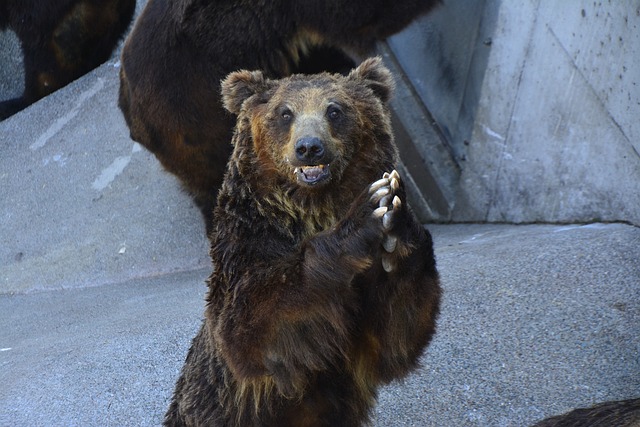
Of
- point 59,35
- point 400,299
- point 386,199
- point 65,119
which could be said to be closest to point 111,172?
point 65,119

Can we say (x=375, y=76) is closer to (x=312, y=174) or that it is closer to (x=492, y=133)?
(x=312, y=174)

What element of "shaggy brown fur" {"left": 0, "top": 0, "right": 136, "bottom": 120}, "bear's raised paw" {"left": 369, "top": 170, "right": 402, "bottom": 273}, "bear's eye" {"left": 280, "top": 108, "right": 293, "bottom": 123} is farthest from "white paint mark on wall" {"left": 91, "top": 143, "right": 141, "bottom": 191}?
"bear's raised paw" {"left": 369, "top": 170, "right": 402, "bottom": 273}

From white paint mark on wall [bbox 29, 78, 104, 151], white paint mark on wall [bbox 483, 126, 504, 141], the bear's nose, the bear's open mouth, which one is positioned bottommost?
white paint mark on wall [bbox 29, 78, 104, 151]

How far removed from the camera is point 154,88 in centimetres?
691

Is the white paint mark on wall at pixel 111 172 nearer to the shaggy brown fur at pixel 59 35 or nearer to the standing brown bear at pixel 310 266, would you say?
the shaggy brown fur at pixel 59 35

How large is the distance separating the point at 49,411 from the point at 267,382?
5.32ft

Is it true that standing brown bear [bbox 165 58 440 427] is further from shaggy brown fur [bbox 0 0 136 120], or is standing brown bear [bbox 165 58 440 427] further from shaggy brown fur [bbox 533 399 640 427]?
shaggy brown fur [bbox 0 0 136 120]

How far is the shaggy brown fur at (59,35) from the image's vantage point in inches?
403

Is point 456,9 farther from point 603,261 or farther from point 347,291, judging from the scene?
point 347,291

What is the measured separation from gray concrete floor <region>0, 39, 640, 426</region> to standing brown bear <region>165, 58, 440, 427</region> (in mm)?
821

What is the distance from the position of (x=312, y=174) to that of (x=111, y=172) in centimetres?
533

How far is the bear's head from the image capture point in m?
3.64

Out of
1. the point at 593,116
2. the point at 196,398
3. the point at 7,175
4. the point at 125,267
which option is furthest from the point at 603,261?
the point at 7,175

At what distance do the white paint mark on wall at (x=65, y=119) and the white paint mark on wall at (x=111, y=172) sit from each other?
39.3 inches
